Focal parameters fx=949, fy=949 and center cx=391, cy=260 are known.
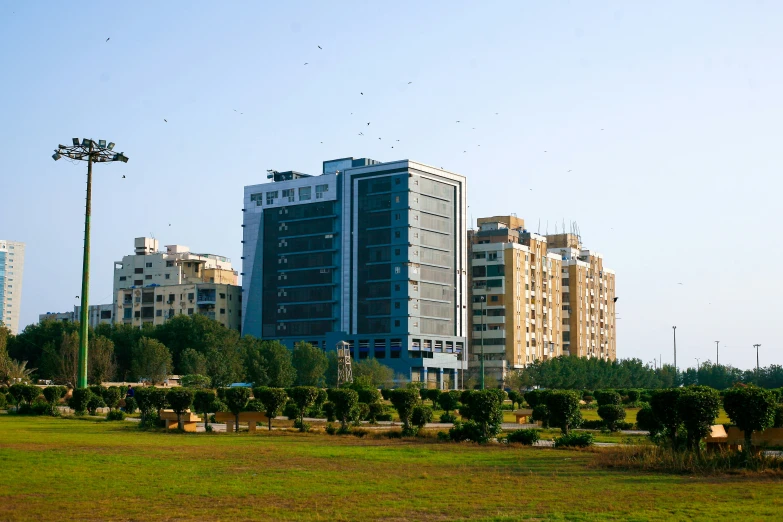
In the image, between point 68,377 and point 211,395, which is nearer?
point 211,395

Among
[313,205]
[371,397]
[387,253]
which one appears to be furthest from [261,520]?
[313,205]

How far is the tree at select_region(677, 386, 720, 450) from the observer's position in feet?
81.3

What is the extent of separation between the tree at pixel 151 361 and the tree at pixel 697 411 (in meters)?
87.7

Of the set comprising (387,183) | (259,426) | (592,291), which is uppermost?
(387,183)

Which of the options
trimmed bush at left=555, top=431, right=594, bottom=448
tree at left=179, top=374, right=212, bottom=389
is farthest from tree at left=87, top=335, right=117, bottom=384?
trimmed bush at left=555, top=431, right=594, bottom=448

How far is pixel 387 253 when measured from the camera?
135m

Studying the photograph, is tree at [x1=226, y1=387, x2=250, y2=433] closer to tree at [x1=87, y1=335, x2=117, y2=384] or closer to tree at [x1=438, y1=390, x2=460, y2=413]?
tree at [x1=438, y1=390, x2=460, y2=413]

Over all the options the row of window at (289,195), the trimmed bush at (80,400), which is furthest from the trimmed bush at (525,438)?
the row of window at (289,195)

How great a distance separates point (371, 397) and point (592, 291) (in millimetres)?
127545

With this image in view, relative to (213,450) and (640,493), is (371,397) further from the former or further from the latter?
(640,493)

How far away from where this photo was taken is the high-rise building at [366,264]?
440ft

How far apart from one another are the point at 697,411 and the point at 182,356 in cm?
9355

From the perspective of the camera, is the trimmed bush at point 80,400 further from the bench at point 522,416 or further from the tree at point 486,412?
the tree at point 486,412

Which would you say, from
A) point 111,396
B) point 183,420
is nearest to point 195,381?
point 111,396
